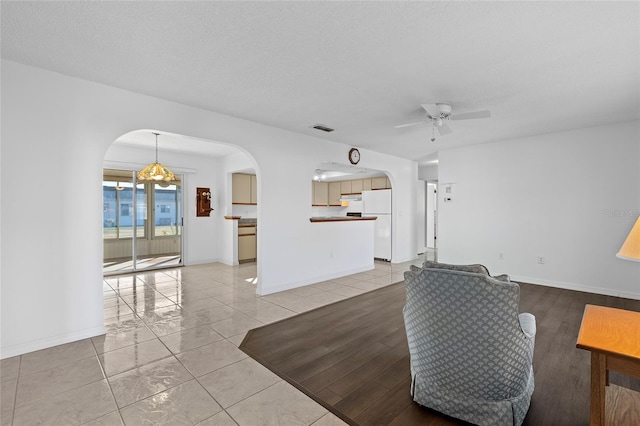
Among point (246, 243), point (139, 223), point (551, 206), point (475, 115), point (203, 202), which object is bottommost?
point (246, 243)

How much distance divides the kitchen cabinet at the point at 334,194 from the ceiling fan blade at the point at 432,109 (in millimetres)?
6367

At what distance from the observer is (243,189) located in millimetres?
7480

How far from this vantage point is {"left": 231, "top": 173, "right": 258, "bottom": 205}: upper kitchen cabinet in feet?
24.0

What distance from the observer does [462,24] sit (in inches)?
81.5

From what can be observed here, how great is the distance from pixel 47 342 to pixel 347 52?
3828 millimetres

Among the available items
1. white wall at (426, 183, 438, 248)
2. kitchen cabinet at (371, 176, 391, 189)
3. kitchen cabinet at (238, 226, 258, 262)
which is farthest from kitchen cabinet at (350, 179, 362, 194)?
kitchen cabinet at (238, 226, 258, 262)

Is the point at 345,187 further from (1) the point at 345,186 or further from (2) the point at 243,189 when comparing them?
(2) the point at 243,189

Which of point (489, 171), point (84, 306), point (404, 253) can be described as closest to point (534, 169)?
point (489, 171)

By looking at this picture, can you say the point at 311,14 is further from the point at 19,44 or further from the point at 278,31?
the point at 19,44

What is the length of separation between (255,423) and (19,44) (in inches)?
133

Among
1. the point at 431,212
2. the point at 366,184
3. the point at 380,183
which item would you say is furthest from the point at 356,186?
the point at 431,212

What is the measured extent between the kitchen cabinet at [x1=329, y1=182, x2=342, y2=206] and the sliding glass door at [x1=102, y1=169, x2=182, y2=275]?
16.2 feet

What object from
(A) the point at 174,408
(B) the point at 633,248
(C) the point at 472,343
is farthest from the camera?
(A) the point at 174,408

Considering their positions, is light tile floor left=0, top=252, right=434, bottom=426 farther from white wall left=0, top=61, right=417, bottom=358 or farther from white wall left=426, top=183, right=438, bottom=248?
white wall left=426, top=183, right=438, bottom=248
